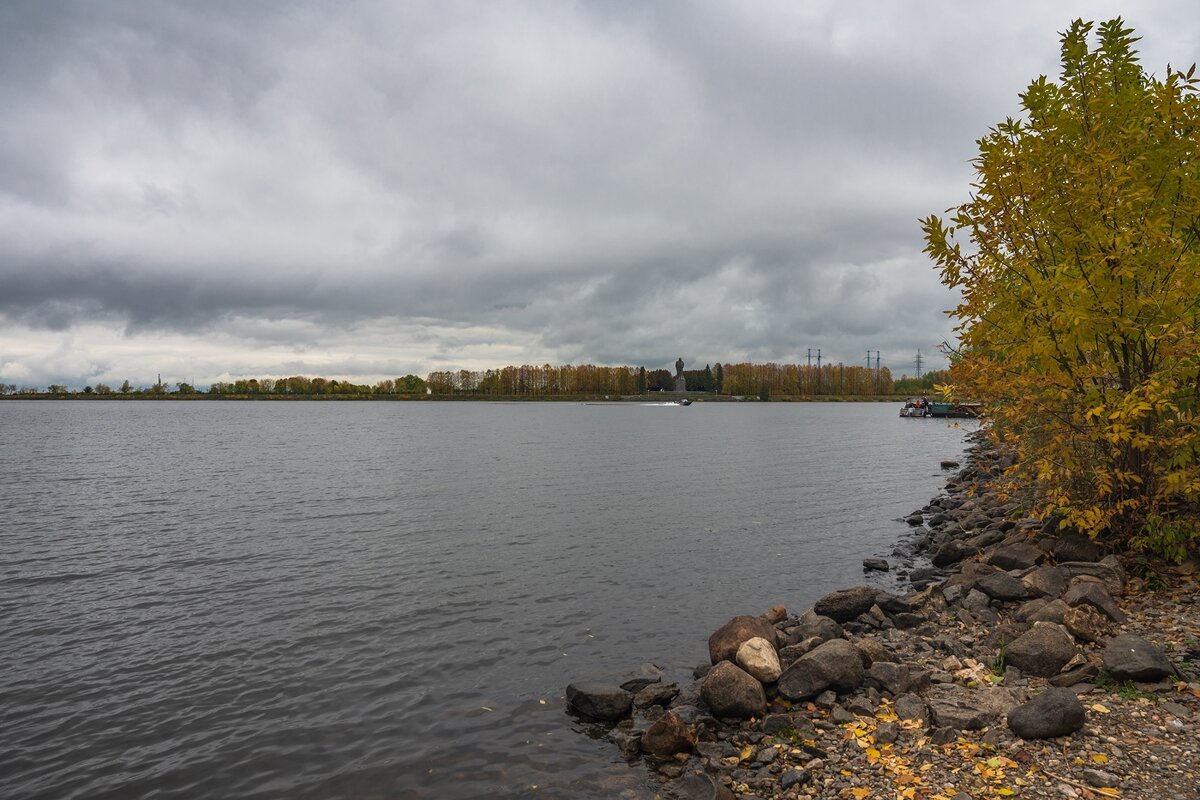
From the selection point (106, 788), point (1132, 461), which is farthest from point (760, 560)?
point (106, 788)

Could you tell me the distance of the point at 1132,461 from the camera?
48.5 ft

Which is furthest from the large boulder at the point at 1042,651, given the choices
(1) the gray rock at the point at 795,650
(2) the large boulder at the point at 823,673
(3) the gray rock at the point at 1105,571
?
(1) the gray rock at the point at 795,650

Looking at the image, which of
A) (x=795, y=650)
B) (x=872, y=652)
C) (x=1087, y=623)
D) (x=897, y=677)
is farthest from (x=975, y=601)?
(x=795, y=650)

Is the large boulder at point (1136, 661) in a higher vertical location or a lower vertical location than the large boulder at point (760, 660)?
higher

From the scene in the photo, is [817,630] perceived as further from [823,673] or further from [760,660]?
[823,673]

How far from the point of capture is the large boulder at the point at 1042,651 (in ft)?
36.3

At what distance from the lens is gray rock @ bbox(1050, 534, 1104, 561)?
15.6 meters

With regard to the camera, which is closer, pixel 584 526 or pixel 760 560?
pixel 760 560

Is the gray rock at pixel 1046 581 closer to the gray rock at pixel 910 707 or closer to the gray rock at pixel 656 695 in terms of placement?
the gray rock at pixel 910 707

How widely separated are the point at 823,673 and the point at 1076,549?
8.49m

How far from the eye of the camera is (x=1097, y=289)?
1341 centimetres

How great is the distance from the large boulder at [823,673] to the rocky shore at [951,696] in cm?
3

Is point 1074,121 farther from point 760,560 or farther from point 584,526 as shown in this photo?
point 584,526

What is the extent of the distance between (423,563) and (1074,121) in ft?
74.0
